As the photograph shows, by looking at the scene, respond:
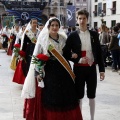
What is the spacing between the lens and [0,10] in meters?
53.1

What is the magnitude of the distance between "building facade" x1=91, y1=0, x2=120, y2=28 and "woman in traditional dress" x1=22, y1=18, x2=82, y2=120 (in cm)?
3332

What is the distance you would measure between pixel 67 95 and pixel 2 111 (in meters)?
1.57

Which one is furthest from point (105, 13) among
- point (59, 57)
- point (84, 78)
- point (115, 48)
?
point (59, 57)

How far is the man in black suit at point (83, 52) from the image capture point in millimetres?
3938

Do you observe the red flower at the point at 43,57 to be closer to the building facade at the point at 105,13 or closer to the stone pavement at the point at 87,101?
the stone pavement at the point at 87,101

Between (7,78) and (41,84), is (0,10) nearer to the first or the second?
(7,78)

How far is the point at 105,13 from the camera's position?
41.8 metres

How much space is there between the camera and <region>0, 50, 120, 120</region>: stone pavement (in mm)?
4867

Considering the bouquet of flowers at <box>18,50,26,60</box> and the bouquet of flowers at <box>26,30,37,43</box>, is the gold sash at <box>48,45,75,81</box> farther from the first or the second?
the bouquet of flowers at <box>18,50,26,60</box>

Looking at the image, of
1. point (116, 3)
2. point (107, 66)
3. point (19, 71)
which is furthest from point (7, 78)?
point (116, 3)

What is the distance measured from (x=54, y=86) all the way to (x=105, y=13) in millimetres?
38861

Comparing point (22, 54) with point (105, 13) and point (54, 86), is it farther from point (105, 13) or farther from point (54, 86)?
point (105, 13)

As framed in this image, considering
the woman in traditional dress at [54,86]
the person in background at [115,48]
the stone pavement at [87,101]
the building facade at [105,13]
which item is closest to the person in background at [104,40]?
the person in background at [115,48]

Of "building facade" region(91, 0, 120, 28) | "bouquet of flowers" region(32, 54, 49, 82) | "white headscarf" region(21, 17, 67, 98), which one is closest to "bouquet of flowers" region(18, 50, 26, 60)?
"white headscarf" region(21, 17, 67, 98)
